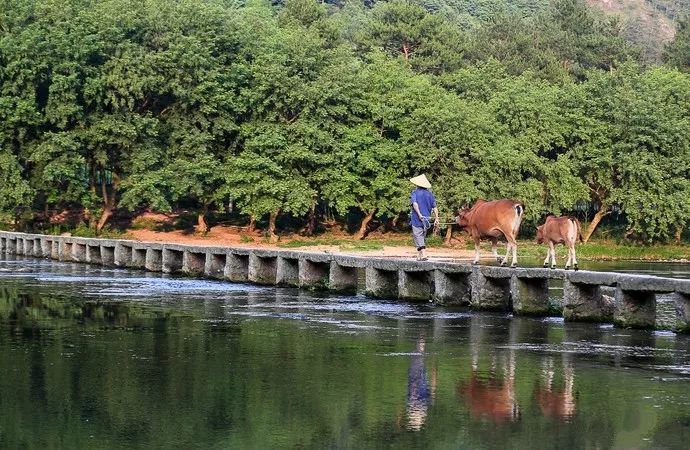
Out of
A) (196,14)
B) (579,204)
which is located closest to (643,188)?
(579,204)

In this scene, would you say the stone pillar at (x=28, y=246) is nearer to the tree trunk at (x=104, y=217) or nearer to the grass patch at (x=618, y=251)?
the tree trunk at (x=104, y=217)

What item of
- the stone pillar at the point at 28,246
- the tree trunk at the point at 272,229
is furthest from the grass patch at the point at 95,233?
the stone pillar at the point at 28,246

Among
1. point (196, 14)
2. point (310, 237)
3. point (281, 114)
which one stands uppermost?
point (196, 14)

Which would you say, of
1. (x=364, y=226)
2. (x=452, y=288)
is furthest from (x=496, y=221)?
(x=364, y=226)

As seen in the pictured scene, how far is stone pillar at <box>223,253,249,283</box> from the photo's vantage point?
3303 cm

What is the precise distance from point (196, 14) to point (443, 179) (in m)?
15.3

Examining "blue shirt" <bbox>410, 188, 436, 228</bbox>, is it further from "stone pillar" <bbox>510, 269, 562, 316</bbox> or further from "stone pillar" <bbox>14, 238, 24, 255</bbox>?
"stone pillar" <bbox>14, 238, 24, 255</bbox>

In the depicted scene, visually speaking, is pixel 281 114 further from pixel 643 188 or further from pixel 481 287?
pixel 481 287

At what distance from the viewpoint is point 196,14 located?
69.2 meters

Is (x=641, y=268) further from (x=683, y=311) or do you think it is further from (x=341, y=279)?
(x=683, y=311)

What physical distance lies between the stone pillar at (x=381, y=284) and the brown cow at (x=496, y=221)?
1.88 meters

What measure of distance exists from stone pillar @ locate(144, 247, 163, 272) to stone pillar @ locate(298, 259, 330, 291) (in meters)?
9.44

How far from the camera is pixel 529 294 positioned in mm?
23000

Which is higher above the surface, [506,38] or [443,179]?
[506,38]
